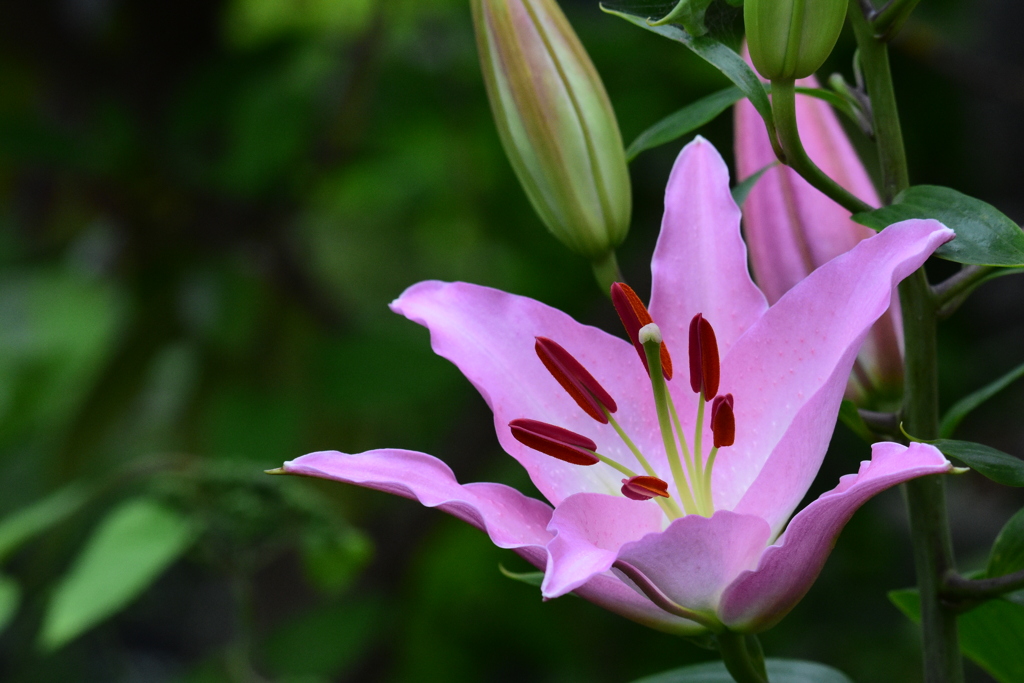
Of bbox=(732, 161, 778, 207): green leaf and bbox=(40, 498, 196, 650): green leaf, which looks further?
bbox=(40, 498, 196, 650): green leaf

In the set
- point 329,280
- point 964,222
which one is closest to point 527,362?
point 964,222

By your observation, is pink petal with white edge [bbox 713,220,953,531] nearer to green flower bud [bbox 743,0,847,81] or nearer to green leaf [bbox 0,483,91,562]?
green flower bud [bbox 743,0,847,81]

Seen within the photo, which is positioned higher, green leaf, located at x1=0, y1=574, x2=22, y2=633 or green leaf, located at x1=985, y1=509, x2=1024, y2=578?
green leaf, located at x1=985, y1=509, x2=1024, y2=578

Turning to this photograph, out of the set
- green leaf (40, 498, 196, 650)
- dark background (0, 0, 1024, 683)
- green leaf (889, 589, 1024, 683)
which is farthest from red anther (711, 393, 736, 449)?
dark background (0, 0, 1024, 683)

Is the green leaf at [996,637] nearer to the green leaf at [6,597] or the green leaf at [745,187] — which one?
the green leaf at [745,187]

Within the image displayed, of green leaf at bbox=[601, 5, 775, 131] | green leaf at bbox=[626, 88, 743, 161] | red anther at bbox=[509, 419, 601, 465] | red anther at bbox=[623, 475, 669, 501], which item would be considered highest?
green leaf at bbox=[601, 5, 775, 131]

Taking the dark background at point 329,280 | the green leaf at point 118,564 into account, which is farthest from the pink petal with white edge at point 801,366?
the dark background at point 329,280

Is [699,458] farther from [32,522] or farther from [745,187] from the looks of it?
[32,522]

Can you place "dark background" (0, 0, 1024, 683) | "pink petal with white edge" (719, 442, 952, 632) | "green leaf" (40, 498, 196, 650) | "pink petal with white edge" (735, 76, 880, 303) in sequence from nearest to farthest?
"pink petal with white edge" (719, 442, 952, 632)
"pink petal with white edge" (735, 76, 880, 303)
"green leaf" (40, 498, 196, 650)
"dark background" (0, 0, 1024, 683)
